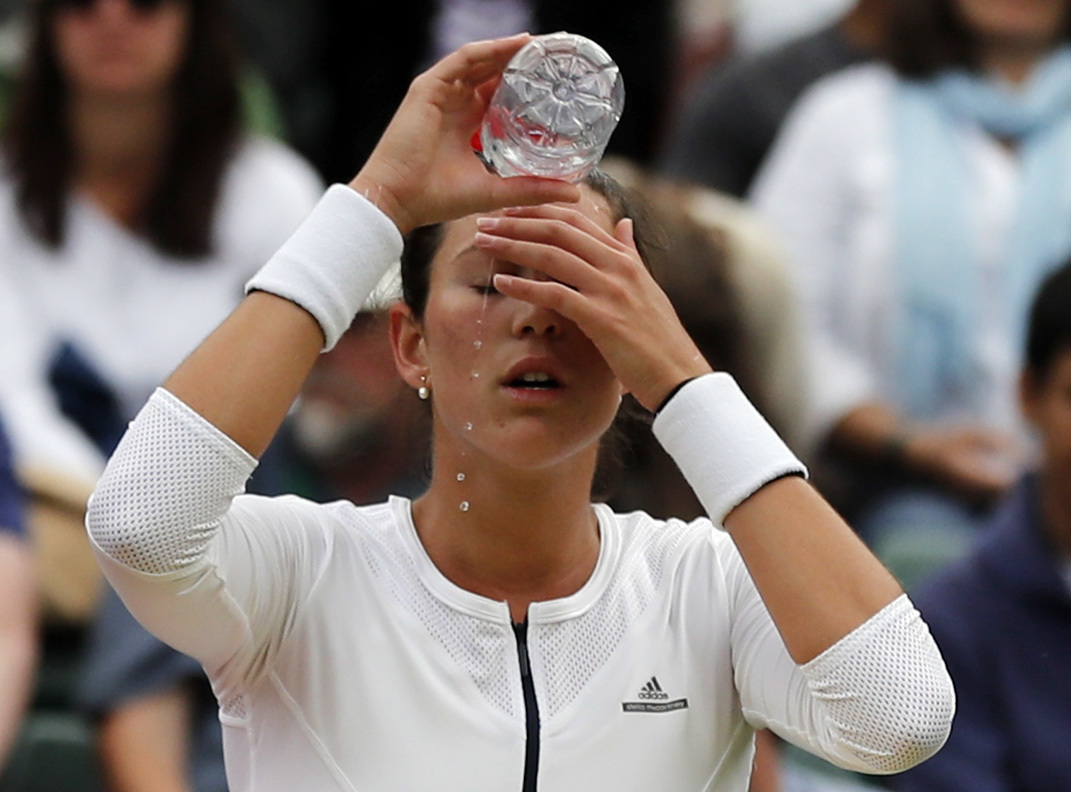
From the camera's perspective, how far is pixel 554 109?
6.50 feet

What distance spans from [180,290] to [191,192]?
219mm

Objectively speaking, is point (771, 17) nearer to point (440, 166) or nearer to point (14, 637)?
point (14, 637)

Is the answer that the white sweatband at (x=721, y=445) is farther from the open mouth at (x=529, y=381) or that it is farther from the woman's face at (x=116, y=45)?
the woman's face at (x=116, y=45)

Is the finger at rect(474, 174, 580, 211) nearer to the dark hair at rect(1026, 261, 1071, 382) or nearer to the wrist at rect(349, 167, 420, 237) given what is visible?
the wrist at rect(349, 167, 420, 237)

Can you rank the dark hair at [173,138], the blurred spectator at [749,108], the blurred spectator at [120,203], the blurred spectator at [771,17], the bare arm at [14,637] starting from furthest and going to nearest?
the blurred spectator at [771,17], the blurred spectator at [749,108], the dark hair at [173,138], the blurred spectator at [120,203], the bare arm at [14,637]

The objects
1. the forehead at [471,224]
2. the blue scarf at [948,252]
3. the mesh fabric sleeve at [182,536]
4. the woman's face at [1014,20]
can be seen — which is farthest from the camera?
the woman's face at [1014,20]

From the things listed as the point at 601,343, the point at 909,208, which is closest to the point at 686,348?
the point at 601,343

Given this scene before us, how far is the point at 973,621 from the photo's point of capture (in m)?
3.21

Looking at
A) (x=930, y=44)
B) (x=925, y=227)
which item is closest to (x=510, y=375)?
(x=925, y=227)

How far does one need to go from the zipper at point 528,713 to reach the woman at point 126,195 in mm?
1967

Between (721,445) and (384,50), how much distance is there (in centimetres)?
347

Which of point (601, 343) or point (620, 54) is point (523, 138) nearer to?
point (601, 343)

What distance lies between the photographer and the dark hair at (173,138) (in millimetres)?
3984

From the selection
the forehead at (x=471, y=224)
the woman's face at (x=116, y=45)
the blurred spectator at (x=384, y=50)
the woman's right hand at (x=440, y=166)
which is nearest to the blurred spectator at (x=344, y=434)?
the woman's face at (x=116, y=45)
